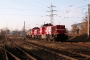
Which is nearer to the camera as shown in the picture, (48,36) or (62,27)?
(62,27)

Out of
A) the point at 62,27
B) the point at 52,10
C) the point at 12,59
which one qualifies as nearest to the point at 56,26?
the point at 62,27

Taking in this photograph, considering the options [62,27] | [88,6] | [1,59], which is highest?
[88,6]

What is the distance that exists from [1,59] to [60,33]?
22416 mm

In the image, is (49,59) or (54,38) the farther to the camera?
(54,38)

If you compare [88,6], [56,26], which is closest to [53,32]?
[56,26]

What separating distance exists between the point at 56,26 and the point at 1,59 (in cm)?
2275

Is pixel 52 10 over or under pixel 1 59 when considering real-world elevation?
over

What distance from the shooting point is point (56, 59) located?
1275 cm

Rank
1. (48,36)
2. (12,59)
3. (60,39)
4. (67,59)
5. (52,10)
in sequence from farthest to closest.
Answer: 1. (52,10)
2. (48,36)
3. (60,39)
4. (12,59)
5. (67,59)

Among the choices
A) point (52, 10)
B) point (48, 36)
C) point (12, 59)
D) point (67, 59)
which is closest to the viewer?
point (67, 59)

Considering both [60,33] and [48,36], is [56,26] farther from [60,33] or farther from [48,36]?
[48,36]

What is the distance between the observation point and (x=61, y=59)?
12703 mm

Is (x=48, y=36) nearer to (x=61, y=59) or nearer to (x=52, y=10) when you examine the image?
(x=52, y=10)

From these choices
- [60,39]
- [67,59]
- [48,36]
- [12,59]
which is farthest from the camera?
[48,36]
